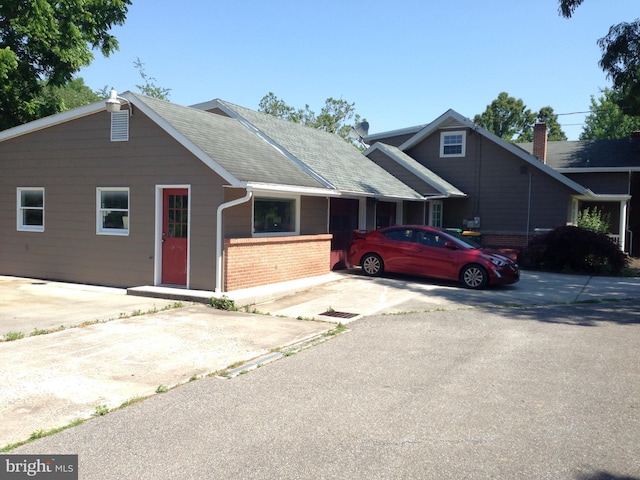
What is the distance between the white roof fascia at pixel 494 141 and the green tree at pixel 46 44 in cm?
1283

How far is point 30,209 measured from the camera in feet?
46.4

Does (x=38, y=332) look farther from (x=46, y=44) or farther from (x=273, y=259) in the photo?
(x=46, y=44)

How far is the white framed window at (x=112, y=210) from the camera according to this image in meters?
12.7

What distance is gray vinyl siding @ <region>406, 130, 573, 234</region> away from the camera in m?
21.4

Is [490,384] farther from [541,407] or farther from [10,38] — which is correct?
[10,38]

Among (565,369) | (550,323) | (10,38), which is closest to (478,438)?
(565,369)

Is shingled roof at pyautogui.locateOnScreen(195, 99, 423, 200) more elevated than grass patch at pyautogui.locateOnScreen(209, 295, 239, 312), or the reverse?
shingled roof at pyautogui.locateOnScreen(195, 99, 423, 200)

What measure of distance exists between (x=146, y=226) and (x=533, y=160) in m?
15.5

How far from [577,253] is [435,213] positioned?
6.53 meters

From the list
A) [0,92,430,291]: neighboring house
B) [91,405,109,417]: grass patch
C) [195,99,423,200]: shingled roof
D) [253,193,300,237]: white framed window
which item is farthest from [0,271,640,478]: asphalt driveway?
[195,99,423,200]: shingled roof

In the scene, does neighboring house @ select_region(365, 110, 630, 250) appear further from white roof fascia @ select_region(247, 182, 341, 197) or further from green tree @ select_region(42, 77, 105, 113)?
green tree @ select_region(42, 77, 105, 113)

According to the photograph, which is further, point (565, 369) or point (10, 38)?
point (10, 38)

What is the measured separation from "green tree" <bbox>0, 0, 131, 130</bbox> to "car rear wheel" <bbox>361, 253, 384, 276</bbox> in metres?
12.5

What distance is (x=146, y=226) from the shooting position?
12297 mm
